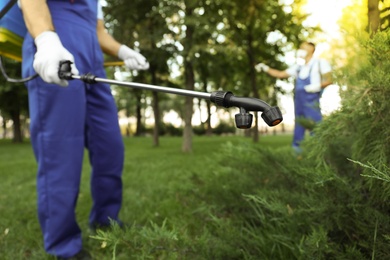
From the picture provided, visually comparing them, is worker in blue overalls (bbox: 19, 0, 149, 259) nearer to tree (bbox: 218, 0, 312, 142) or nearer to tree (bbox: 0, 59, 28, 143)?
tree (bbox: 218, 0, 312, 142)

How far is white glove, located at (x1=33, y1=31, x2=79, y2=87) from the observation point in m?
1.52

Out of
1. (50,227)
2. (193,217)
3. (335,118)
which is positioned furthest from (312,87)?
(50,227)

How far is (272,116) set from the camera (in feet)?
3.08

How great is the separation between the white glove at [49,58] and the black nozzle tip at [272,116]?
1.01m

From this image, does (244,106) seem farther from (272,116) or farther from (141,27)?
(141,27)

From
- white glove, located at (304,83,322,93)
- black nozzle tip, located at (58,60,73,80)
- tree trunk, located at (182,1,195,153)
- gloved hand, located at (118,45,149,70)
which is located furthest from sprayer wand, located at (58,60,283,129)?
tree trunk, located at (182,1,195,153)

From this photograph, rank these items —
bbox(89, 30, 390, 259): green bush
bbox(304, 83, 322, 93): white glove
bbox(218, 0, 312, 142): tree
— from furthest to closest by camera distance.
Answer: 1. bbox(218, 0, 312, 142): tree
2. bbox(304, 83, 322, 93): white glove
3. bbox(89, 30, 390, 259): green bush

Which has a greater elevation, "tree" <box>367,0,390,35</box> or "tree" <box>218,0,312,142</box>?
"tree" <box>218,0,312,142</box>

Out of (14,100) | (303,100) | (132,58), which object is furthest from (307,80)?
(14,100)

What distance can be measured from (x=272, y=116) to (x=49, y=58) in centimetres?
108

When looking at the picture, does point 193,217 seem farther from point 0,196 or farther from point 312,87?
point 312,87

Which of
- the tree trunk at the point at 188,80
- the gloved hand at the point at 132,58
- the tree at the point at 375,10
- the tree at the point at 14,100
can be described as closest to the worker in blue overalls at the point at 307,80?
the gloved hand at the point at 132,58

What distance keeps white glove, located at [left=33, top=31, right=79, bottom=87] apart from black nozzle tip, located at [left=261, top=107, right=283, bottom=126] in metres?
1.01

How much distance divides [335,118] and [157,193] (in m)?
2.41
